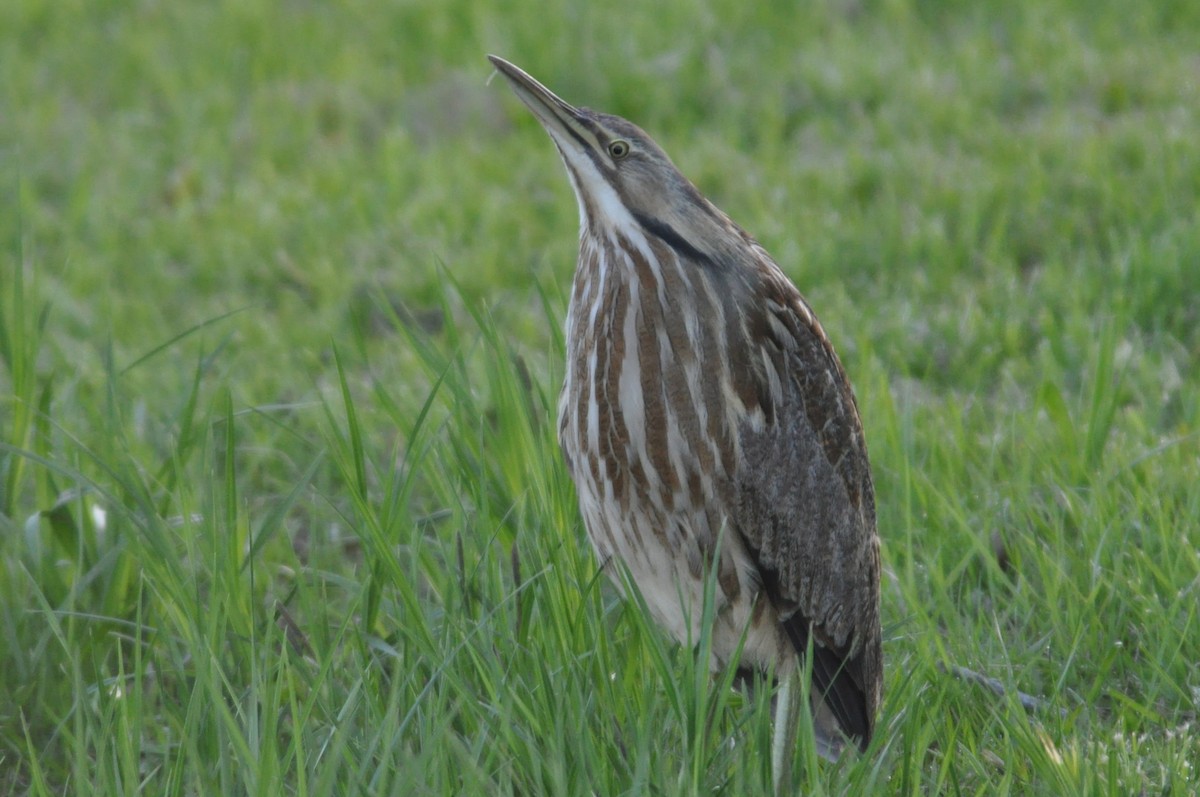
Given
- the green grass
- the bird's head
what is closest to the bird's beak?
the bird's head

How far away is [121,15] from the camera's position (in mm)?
8477

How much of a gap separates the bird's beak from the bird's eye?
45mm

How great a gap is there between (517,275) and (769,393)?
2767mm

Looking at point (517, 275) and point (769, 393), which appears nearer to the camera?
point (769, 393)

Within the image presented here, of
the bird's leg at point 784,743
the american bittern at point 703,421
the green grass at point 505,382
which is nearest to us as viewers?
the bird's leg at point 784,743

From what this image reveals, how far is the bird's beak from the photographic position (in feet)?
10.7

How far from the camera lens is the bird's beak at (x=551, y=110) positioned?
3.27 meters

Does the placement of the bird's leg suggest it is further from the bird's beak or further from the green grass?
the bird's beak

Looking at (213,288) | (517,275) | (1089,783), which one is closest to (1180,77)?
(517,275)

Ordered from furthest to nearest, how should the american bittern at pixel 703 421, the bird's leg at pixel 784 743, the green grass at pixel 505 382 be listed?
the american bittern at pixel 703 421 < the green grass at pixel 505 382 < the bird's leg at pixel 784 743

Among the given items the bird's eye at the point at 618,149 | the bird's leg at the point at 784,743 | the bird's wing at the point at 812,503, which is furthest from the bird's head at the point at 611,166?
the bird's leg at the point at 784,743

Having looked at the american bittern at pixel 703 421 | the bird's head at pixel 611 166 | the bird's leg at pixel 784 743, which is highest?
the bird's head at pixel 611 166

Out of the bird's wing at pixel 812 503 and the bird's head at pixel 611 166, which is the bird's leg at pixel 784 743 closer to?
the bird's wing at pixel 812 503

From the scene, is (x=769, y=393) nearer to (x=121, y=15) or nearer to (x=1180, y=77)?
(x=1180, y=77)
